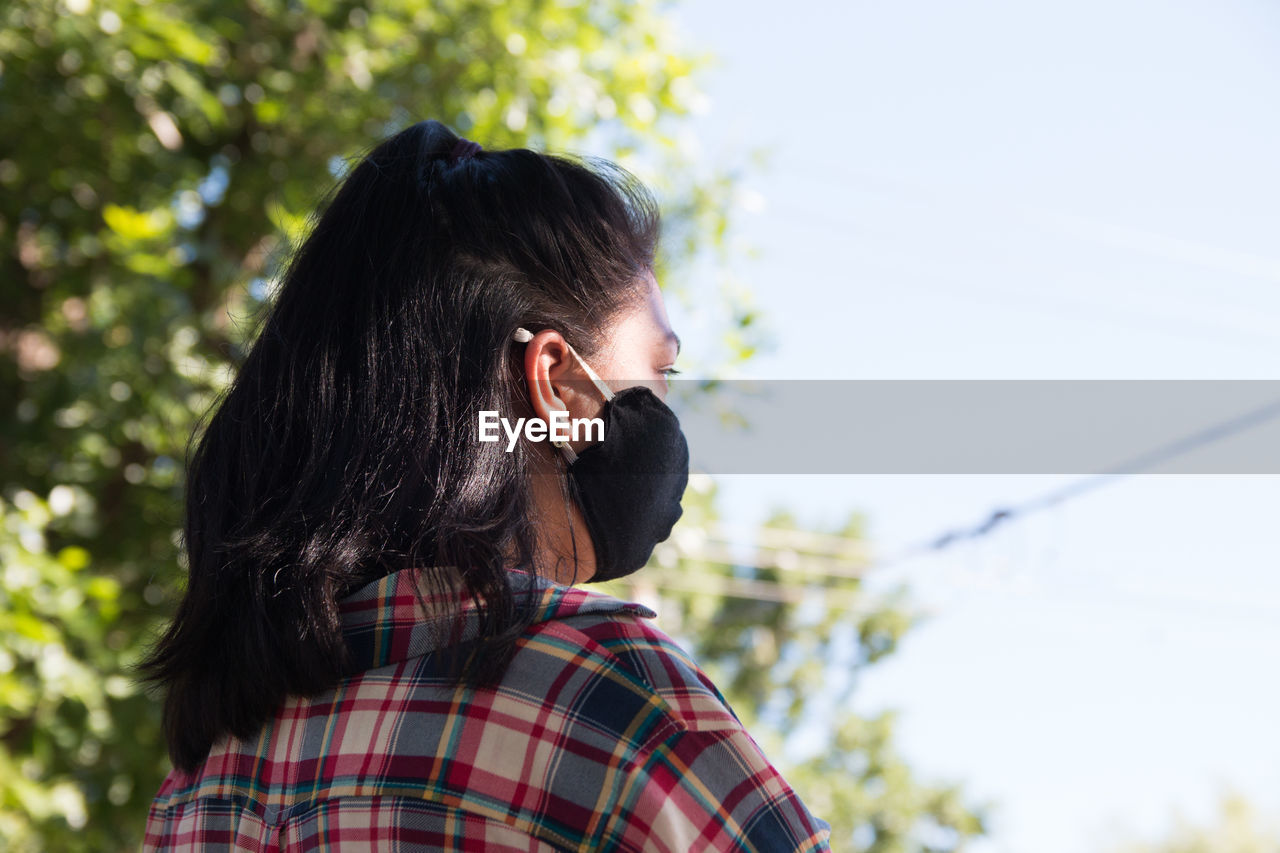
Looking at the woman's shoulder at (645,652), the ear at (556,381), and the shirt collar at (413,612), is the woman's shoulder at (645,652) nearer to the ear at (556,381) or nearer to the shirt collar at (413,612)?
the shirt collar at (413,612)

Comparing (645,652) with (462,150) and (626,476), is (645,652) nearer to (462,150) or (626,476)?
(626,476)

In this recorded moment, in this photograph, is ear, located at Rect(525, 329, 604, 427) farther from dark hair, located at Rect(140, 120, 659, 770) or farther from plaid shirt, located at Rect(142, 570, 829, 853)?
plaid shirt, located at Rect(142, 570, 829, 853)

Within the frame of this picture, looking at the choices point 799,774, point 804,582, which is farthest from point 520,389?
point 804,582

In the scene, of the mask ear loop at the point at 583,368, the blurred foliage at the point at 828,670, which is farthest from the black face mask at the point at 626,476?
the blurred foliage at the point at 828,670

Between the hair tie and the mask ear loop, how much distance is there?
0.26 metres

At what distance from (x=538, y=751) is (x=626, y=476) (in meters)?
0.45

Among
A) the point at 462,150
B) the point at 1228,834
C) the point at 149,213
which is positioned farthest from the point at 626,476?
the point at 1228,834

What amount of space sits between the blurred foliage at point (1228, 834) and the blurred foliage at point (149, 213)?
38.4 m

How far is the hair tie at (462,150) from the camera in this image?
1.24m

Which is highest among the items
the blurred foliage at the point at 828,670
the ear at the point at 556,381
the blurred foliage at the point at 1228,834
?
the ear at the point at 556,381

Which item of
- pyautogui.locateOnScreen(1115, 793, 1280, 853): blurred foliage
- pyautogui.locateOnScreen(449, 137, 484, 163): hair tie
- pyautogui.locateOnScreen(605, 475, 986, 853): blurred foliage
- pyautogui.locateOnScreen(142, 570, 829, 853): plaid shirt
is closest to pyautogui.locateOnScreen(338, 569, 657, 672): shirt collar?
pyautogui.locateOnScreen(142, 570, 829, 853): plaid shirt

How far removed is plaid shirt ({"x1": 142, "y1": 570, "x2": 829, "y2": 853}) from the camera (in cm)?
78

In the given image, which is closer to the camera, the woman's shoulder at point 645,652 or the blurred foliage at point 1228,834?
the woman's shoulder at point 645,652

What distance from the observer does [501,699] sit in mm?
824
